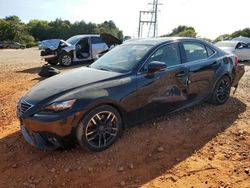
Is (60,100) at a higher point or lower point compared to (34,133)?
higher

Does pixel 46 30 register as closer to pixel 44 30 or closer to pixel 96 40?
pixel 44 30

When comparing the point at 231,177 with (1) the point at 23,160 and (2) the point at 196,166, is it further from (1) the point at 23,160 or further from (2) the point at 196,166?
(1) the point at 23,160

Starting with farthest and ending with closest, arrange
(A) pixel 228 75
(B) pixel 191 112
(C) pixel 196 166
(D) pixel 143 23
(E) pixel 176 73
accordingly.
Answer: (D) pixel 143 23 < (A) pixel 228 75 < (B) pixel 191 112 < (E) pixel 176 73 < (C) pixel 196 166

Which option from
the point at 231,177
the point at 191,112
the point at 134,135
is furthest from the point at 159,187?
the point at 191,112

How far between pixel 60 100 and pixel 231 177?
8.07ft

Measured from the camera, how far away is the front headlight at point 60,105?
3621 mm

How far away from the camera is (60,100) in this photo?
12.1 feet

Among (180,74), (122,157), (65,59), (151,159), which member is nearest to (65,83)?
(122,157)

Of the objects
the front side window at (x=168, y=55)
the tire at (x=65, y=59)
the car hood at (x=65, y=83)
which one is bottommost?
the tire at (x=65, y=59)

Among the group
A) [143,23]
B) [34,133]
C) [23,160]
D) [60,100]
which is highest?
[143,23]

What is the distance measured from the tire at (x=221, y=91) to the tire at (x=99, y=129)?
2.57m

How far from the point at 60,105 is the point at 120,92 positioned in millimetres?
926

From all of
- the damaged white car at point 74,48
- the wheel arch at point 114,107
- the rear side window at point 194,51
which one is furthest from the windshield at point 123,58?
the damaged white car at point 74,48

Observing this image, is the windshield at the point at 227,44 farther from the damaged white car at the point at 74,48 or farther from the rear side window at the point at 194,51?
the rear side window at the point at 194,51
